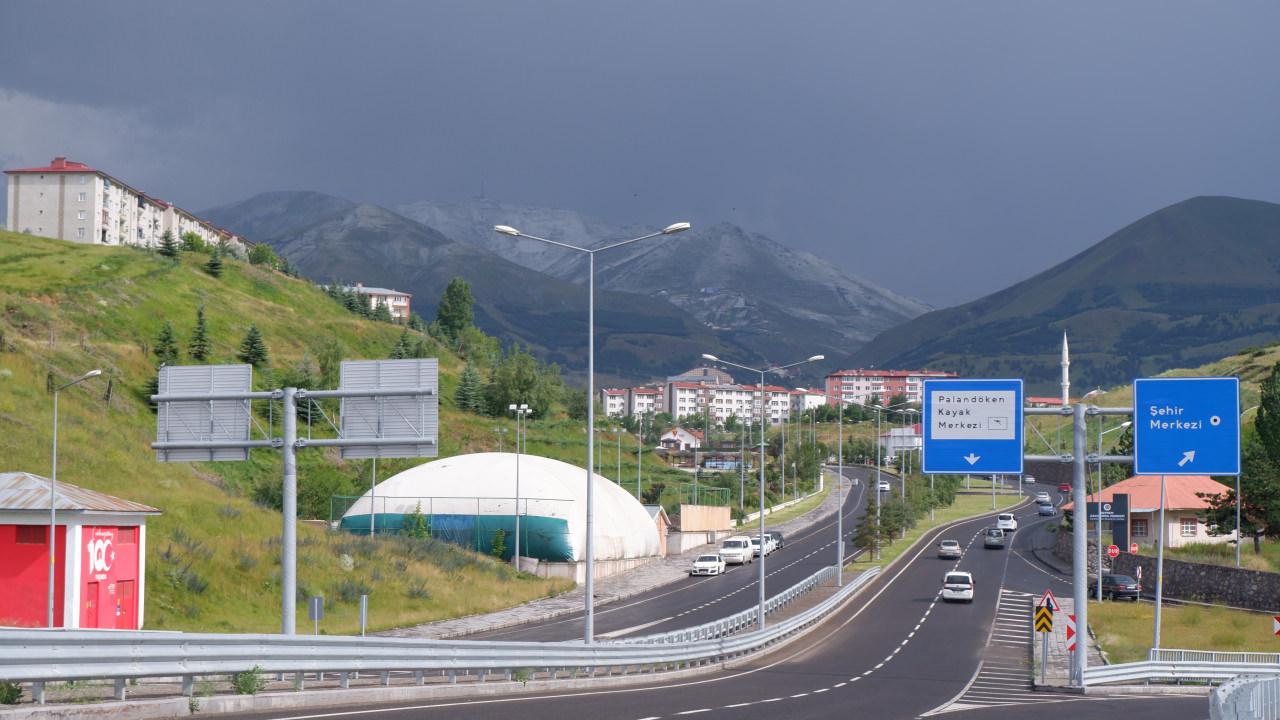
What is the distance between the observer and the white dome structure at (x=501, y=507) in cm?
7619

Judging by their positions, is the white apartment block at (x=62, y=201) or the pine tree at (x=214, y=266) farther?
the white apartment block at (x=62, y=201)

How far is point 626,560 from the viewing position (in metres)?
84.1

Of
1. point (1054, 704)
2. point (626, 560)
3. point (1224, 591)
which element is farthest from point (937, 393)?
point (626, 560)

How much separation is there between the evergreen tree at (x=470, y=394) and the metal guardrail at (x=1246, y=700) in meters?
112

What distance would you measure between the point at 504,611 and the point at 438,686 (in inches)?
1549

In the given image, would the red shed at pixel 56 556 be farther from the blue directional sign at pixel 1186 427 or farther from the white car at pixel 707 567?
the white car at pixel 707 567

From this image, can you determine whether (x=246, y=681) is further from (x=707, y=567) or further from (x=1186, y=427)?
(x=707, y=567)


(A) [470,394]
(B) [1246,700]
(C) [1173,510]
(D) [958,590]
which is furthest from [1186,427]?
(A) [470,394]

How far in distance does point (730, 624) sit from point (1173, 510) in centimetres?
4823

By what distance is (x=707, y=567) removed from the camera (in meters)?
→ 81.6

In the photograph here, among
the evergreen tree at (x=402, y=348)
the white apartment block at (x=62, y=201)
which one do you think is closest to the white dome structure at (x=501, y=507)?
the evergreen tree at (x=402, y=348)

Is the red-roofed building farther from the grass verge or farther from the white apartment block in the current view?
the white apartment block

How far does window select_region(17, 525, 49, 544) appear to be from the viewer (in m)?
36.7

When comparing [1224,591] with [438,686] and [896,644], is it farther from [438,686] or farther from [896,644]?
[438,686]
